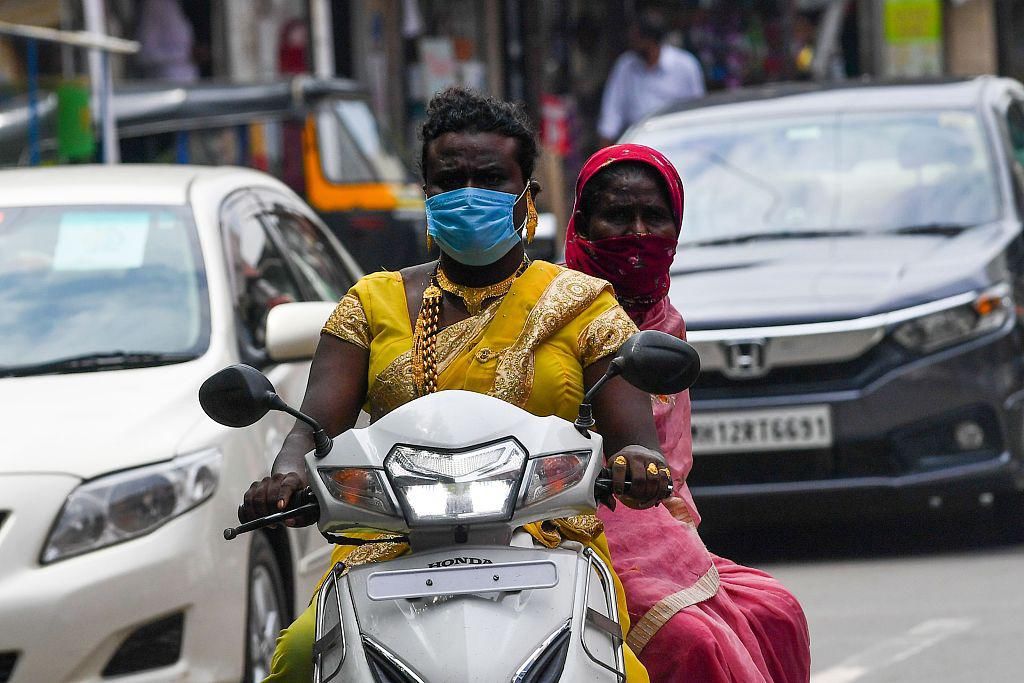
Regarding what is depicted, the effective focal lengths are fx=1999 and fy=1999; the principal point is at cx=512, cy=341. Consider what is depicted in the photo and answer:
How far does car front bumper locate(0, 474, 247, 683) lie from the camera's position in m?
4.62

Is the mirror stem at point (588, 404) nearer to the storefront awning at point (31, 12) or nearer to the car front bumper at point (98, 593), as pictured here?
the car front bumper at point (98, 593)

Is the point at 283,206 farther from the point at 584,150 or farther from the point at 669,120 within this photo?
the point at 584,150

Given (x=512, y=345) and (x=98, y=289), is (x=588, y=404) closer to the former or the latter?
(x=512, y=345)

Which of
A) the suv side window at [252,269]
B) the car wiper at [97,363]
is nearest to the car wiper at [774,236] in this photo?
the suv side window at [252,269]

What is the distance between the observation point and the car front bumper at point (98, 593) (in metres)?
4.62

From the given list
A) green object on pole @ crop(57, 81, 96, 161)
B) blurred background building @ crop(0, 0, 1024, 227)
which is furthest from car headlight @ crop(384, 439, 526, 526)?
blurred background building @ crop(0, 0, 1024, 227)

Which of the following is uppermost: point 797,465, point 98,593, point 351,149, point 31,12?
point 31,12

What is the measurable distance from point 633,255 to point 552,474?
118 centimetres

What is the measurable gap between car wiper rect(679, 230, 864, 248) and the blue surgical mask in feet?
16.7

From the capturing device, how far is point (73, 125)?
11078mm

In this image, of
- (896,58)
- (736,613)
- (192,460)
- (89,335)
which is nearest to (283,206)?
(89,335)

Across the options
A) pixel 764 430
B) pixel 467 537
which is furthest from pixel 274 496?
pixel 764 430

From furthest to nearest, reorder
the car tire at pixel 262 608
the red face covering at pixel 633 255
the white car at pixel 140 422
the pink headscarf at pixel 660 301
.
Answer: the car tire at pixel 262 608 → the white car at pixel 140 422 → the red face covering at pixel 633 255 → the pink headscarf at pixel 660 301

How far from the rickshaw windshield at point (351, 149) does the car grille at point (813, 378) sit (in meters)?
7.16
